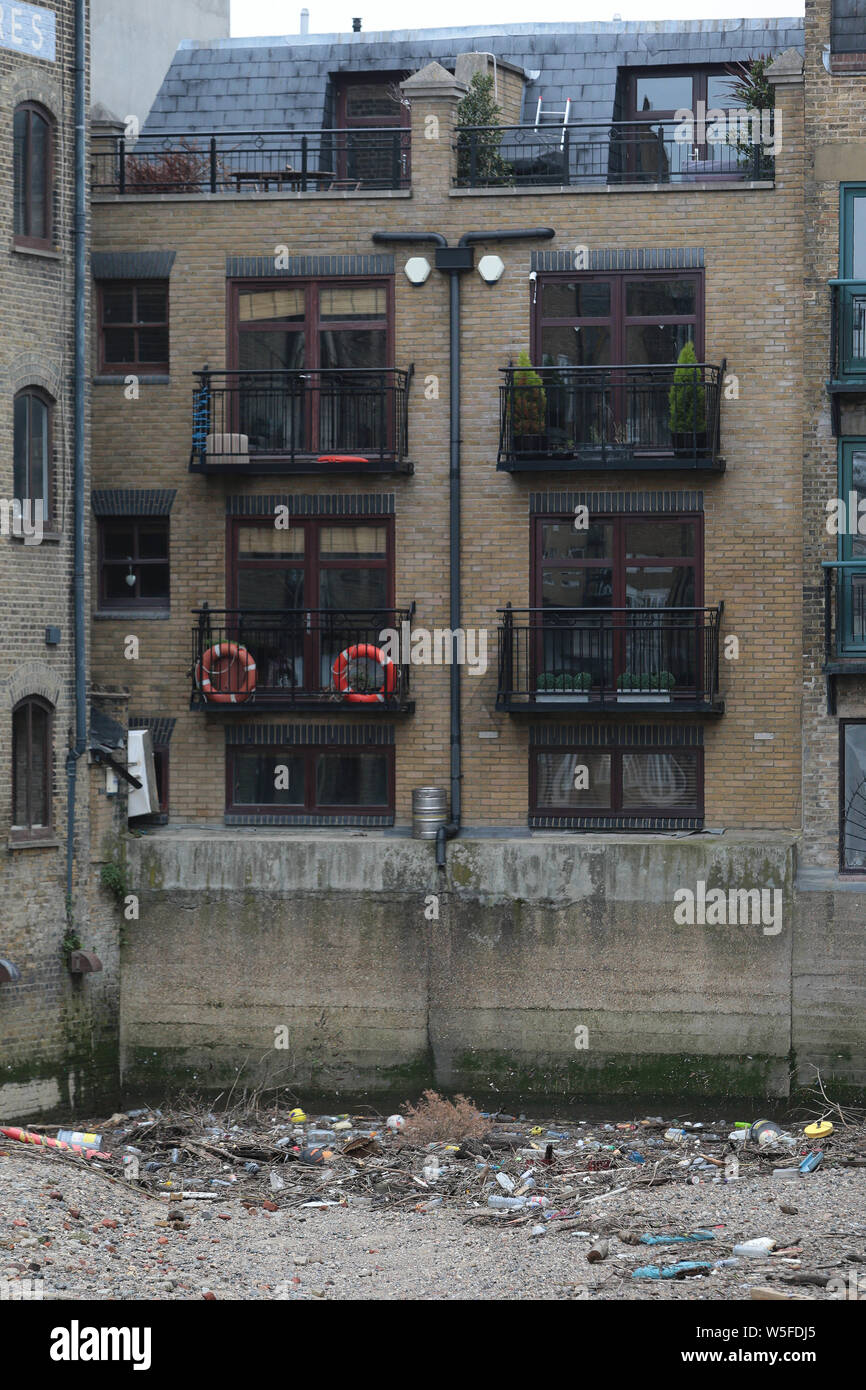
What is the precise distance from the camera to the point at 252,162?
2655 centimetres

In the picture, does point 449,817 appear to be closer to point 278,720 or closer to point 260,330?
point 278,720

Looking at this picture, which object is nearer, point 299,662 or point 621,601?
point 621,601

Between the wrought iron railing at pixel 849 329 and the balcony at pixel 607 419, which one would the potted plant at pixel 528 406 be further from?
the wrought iron railing at pixel 849 329

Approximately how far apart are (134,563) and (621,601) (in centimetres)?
676

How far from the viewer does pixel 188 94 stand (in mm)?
28672

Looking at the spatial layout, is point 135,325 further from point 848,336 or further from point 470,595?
point 848,336

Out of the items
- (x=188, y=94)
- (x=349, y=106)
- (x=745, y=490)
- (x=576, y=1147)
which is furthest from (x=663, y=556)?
(x=188, y=94)

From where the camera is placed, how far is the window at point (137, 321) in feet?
79.1

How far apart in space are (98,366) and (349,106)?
7103 millimetres

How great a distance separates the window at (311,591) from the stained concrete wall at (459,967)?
98.8 inches

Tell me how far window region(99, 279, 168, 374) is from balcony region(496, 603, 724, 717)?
19.9 feet

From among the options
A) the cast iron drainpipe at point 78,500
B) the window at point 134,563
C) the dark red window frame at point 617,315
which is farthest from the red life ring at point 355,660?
the dark red window frame at point 617,315

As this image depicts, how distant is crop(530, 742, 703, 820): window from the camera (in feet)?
76.9

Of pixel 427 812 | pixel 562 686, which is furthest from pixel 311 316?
pixel 427 812
